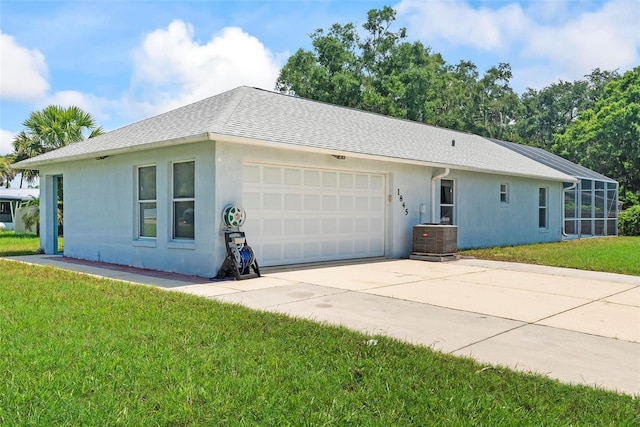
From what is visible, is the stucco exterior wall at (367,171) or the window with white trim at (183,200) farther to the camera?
the window with white trim at (183,200)

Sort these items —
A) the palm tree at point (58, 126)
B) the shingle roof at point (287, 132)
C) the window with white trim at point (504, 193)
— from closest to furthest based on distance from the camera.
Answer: the shingle roof at point (287, 132) → the window with white trim at point (504, 193) → the palm tree at point (58, 126)

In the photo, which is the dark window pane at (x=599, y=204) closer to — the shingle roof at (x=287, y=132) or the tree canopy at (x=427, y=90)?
the shingle roof at (x=287, y=132)

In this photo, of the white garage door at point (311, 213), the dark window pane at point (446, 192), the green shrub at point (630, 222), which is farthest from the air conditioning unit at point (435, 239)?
the green shrub at point (630, 222)

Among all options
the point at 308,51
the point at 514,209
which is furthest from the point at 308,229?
the point at 308,51

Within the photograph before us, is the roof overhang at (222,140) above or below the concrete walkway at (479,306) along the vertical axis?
above

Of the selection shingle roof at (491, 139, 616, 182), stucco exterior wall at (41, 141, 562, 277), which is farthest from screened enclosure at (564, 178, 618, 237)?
stucco exterior wall at (41, 141, 562, 277)

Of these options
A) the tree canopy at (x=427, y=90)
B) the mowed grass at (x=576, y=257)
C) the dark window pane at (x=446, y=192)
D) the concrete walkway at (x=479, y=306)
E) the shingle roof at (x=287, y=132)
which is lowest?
the concrete walkway at (x=479, y=306)

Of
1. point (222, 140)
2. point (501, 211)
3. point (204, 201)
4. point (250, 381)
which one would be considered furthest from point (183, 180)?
point (501, 211)

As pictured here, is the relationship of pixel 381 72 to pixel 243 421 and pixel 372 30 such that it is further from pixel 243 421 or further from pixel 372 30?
pixel 243 421

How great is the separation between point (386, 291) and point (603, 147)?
2832 cm

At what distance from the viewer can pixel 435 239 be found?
12.6 meters

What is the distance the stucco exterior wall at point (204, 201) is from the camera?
9172mm

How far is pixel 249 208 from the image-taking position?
9.91m

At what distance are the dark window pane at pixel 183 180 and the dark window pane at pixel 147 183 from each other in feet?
2.45
